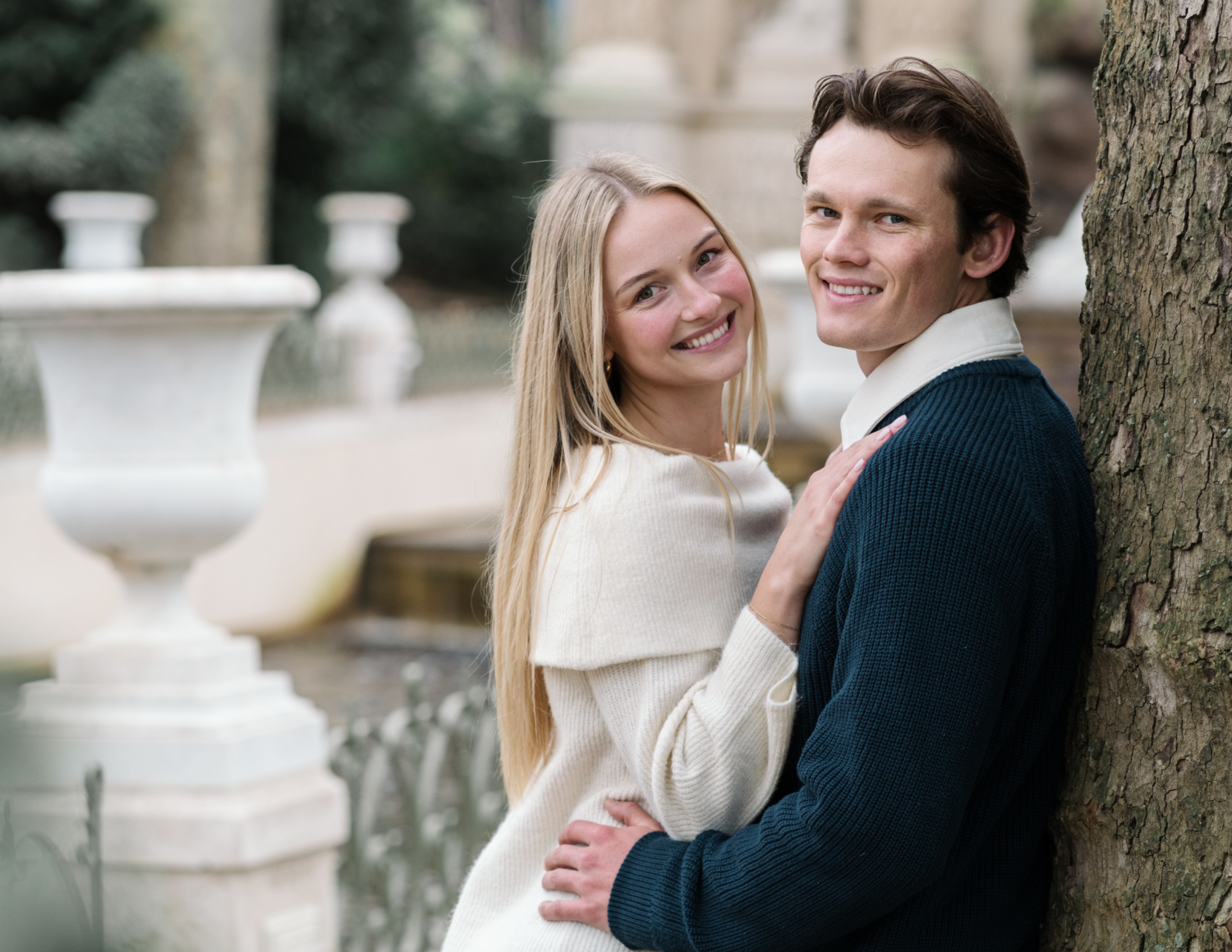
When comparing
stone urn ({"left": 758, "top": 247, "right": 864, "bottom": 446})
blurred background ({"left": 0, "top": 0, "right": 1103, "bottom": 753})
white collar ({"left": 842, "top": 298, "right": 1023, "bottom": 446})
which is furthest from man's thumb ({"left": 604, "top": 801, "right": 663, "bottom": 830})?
blurred background ({"left": 0, "top": 0, "right": 1103, "bottom": 753})

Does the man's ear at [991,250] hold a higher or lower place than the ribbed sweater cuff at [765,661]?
higher

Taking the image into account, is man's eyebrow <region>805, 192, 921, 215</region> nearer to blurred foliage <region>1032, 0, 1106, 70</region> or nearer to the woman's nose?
the woman's nose

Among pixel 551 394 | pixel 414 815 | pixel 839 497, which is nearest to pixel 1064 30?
pixel 414 815

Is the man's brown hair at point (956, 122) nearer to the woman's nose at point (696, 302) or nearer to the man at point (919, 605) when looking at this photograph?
the man at point (919, 605)

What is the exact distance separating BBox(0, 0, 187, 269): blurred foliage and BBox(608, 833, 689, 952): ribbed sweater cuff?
39.4ft

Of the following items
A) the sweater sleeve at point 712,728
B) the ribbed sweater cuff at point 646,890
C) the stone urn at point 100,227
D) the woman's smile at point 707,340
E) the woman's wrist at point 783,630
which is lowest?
the stone urn at point 100,227

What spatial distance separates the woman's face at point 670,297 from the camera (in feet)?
6.27

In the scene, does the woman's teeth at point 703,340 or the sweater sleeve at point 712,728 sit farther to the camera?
the woman's teeth at point 703,340

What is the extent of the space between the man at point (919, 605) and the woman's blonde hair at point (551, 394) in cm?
25

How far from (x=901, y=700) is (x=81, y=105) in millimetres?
12909

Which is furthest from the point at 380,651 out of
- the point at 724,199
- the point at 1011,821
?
the point at 1011,821

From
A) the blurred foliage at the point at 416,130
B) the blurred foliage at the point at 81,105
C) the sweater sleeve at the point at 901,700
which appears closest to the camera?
the sweater sleeve at the point at 901,700

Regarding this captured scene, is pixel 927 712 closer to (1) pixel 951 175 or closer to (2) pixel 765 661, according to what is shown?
(2) pixel 765 661

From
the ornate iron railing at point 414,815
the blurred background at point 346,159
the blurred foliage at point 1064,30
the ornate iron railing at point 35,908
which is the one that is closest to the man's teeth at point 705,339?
the ornate iron railing at point 35,908
